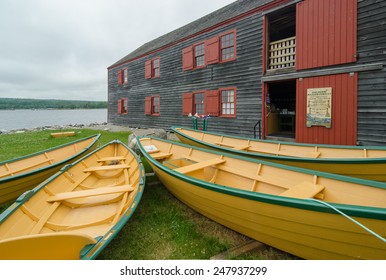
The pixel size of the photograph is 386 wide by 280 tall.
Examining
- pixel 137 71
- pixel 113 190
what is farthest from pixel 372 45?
pixel 137 71

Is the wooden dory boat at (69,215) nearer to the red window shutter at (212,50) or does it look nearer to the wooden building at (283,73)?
the wooden building at (283,73)

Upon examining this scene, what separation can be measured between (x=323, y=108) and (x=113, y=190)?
8.12 metres

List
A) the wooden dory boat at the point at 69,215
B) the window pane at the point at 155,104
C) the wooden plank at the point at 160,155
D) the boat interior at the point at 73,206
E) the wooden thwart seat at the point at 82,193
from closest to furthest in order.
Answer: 1. the wooden dory boat at the point at 69,215
2. the boat interior at the point at 73,206
3. the wooden thwart seat at the point at 82,193
4. the wooden plank at the point at 160,155
5. the window pane at the point at 155,104

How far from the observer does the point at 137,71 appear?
19.9m

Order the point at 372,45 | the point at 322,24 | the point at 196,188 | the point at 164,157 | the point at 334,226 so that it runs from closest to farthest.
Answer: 1. the point at 334,226
2. the point at 196,188
3. the point at 164,157
4. the point at 372,45
5. the point at 322,24

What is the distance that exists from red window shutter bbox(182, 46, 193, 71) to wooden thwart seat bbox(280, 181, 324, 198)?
39.9 ft

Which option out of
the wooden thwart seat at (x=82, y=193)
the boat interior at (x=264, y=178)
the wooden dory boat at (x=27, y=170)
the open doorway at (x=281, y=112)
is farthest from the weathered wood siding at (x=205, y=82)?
the wooden thwart seat at (x=82, y=193)

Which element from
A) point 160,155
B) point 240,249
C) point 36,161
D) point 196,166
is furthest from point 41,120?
point 240,249

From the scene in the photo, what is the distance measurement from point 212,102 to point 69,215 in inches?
399

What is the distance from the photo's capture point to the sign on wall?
28.3 ft

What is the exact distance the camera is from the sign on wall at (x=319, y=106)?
28.3ft

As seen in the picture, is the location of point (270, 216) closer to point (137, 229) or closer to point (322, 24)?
point (137, 229)

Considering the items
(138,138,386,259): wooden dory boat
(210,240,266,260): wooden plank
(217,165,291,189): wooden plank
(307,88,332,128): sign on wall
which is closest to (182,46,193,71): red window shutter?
(307,88,332,128): sign on wall

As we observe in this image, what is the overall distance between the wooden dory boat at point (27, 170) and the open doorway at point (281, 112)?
8477mm
